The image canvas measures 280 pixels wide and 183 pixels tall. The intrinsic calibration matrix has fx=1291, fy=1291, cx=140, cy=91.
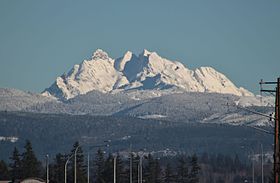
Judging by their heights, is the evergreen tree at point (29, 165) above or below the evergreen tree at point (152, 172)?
above

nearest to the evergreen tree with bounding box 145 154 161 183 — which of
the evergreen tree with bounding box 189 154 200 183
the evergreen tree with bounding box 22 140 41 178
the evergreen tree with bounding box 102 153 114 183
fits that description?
the evergreen tree with bounding box 189 154 200 183

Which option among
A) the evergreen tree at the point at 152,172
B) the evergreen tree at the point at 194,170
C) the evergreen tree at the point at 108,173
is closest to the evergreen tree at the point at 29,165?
the evergreen tree at the point at 108,173

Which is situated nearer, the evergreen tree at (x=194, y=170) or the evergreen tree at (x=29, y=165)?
the evergreen tree at (x=29, y=165)

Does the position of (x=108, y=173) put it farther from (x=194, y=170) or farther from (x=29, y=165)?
(x=194, y=170)

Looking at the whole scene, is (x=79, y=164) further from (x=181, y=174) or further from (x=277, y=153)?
(x=277, y=153)

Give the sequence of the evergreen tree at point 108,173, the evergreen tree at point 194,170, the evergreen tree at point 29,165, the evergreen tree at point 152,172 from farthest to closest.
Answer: the evergreen tree at point 194,170 < the evergreen tree at point 152,172 < the evergreen tree at point 108,173 < the evergreen tree at point 29,165

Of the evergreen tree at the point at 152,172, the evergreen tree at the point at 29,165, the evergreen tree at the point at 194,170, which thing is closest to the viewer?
the evergreen tree at the point at 29,165

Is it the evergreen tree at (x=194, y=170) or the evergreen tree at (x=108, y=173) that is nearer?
the evergreen tree at (x=108, y=173)

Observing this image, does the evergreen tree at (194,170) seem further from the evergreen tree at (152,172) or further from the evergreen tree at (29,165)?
the evergreen tree at (29,165)

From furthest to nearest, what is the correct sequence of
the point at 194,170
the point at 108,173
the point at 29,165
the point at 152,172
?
1. the point at 194,170
2. the point at 152,172
3. the point at 108,173
4. the point at 29,165

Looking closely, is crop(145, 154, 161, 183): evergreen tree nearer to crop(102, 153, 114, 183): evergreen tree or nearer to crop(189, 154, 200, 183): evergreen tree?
crop(189, 154, 200, 183): evergreen tree

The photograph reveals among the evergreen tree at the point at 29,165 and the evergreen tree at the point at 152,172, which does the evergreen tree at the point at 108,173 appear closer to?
the evergreen tree at the point at 152,172

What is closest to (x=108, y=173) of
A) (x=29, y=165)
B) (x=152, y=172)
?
(x=29, y=165)

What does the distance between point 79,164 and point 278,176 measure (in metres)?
102
